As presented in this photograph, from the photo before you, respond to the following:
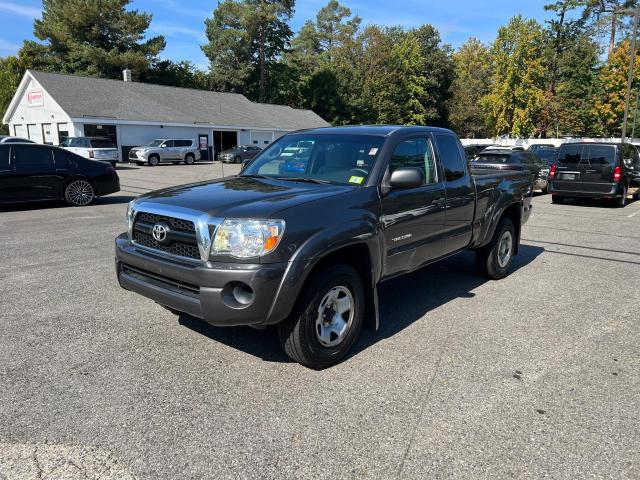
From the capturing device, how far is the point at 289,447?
2.90m

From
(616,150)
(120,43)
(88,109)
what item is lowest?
(616,150)

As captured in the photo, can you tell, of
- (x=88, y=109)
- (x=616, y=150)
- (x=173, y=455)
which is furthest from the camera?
(x=88, y=109)

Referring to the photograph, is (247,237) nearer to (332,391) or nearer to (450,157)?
(332,391)

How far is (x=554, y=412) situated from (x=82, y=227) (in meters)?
8.86

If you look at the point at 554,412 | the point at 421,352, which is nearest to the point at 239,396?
the point at 421,352

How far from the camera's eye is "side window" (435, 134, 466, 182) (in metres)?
5.29

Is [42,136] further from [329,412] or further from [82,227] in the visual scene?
[329,412]

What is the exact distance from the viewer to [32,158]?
1152 centimetres

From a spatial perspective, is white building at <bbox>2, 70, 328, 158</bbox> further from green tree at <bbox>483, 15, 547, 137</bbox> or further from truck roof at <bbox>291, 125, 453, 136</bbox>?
truck roof at <bbox>291, 125, 453, 136</bbox>

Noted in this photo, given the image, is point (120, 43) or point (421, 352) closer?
point (421, 352)

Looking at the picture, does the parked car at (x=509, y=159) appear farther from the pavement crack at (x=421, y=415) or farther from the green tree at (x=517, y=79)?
the green tree at (x=517, y=79)

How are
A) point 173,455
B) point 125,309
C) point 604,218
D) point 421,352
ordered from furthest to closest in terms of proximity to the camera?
1. point 604,218
2. point 125,309
3. point 421,352
4. point 173,455

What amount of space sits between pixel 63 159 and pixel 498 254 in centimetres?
1026

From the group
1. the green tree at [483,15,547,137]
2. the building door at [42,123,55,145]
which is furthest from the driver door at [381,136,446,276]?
the green tree at [483,15,547,137]
